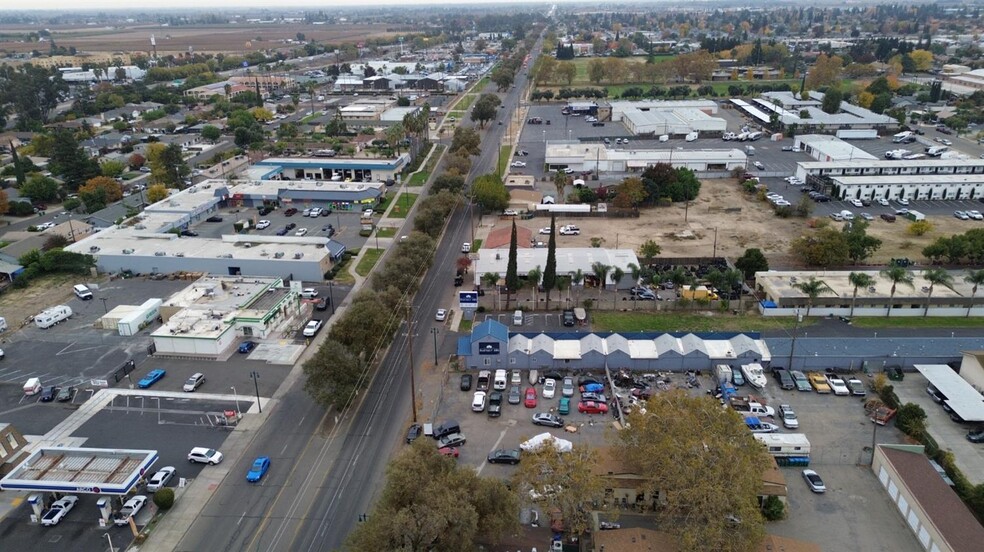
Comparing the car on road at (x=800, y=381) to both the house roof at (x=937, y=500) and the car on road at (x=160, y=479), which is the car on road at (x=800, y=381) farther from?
the car on road at (x=160, y=479)

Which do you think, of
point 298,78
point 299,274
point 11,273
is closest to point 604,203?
point 299,274

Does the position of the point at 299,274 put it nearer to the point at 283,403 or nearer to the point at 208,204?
the point at 283,403

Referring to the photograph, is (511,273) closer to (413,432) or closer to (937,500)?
(413,432)

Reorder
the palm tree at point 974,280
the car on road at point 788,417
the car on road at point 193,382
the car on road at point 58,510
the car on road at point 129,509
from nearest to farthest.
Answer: the car on road at point 129,509
the car on road at point 58,510
the car on road at point 788,417
the car on road at point 193,382
the palm tree at point 974,280

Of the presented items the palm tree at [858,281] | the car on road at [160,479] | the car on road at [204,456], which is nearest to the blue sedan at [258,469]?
the car on road at [204,456]

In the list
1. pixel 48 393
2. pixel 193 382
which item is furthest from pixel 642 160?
pixel 48 393

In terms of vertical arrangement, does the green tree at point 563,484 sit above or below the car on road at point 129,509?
above
